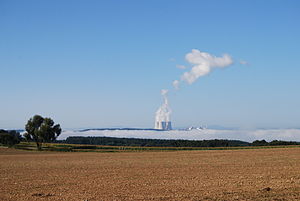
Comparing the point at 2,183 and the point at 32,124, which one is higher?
the point at 32,124

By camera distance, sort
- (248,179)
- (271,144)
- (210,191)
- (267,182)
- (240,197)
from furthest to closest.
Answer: (271,144) → (248,179) → (267,182) → (210,191) → (240,197)

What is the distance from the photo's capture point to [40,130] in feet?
359

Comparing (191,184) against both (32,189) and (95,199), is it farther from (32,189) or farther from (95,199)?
(32,189)

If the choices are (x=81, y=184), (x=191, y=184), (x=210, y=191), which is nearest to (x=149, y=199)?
(x=210, y=191)

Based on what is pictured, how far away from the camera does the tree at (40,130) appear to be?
359 feet

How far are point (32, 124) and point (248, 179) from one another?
313 ft

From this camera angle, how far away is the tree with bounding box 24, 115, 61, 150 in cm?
10956

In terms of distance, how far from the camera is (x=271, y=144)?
4003 inches

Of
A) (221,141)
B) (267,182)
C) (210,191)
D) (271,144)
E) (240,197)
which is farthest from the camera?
(221,141)

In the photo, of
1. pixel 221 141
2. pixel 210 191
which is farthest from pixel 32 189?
pixel 221 141

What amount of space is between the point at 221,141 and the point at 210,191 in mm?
108686

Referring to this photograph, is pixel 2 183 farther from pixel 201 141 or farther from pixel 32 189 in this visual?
pixel 201 141

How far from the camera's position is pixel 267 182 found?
24.5 meters

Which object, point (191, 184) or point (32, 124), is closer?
point (191, 184)
